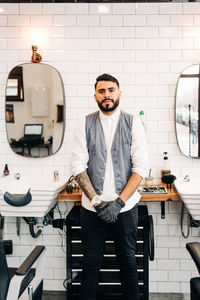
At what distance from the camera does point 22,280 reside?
4.95 ft

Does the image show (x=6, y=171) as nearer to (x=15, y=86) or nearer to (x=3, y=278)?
(x=15, y=86)

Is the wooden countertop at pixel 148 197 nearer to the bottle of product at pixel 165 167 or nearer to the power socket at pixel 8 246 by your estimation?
the bottle of product at pixel 165 167

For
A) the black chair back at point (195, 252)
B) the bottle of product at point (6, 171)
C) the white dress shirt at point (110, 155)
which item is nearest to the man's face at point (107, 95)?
the white dress shirt at point (110, 155)

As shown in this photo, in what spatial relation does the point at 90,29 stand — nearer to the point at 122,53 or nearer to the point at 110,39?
the point at 110,39

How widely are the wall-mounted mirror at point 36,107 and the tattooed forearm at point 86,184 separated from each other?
870 mm

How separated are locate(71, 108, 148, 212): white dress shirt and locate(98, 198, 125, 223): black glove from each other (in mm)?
70

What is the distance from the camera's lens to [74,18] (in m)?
2.71

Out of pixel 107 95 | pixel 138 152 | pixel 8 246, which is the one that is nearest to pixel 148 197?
pixel 138 152

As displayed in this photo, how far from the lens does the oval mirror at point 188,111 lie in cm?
270

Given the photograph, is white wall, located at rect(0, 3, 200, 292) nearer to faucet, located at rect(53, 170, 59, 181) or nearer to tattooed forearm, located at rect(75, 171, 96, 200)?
faucet, located at rect(53, 170, 59, 181)

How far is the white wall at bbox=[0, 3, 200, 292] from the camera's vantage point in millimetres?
2689

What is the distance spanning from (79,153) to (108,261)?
98cm

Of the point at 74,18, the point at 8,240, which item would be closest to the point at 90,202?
the point at 8,240

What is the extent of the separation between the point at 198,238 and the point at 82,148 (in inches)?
61.8
